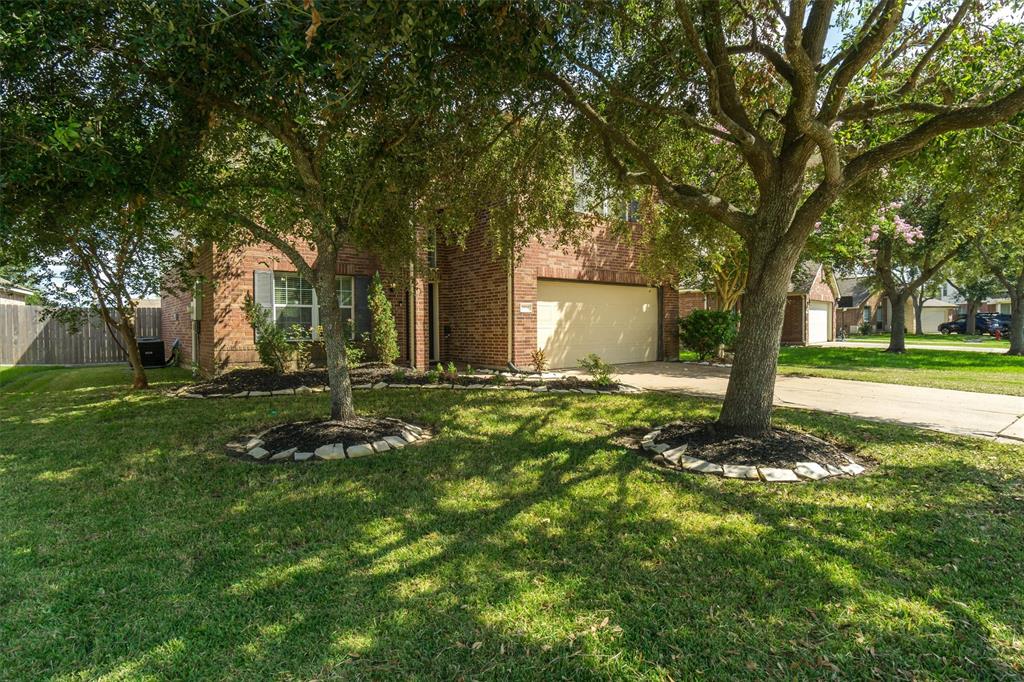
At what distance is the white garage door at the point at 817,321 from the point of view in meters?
26.7

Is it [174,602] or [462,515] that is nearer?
[174,602]

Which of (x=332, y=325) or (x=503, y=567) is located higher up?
(x=332, y=325)

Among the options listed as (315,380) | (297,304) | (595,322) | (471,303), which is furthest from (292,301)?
(595,322)

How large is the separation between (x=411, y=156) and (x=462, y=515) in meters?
4.15

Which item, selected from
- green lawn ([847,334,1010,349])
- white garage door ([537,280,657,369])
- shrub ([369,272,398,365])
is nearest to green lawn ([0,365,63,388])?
shrub ([369,272,398,365])

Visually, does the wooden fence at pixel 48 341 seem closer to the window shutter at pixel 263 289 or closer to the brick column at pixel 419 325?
the window shutter at pixel 263 289

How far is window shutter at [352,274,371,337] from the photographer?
1188 cm

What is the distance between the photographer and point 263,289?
10.9 metres

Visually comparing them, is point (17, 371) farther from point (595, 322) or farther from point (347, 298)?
point (595, 322)

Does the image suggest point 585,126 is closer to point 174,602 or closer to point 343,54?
point 343,54

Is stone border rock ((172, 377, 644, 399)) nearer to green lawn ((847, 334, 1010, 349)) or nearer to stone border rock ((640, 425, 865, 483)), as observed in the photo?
stone border rock ((640, 425, 865, 483))

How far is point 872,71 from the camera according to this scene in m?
6.13

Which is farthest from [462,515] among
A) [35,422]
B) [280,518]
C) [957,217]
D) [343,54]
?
[957,217]

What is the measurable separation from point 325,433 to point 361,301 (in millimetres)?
6790
